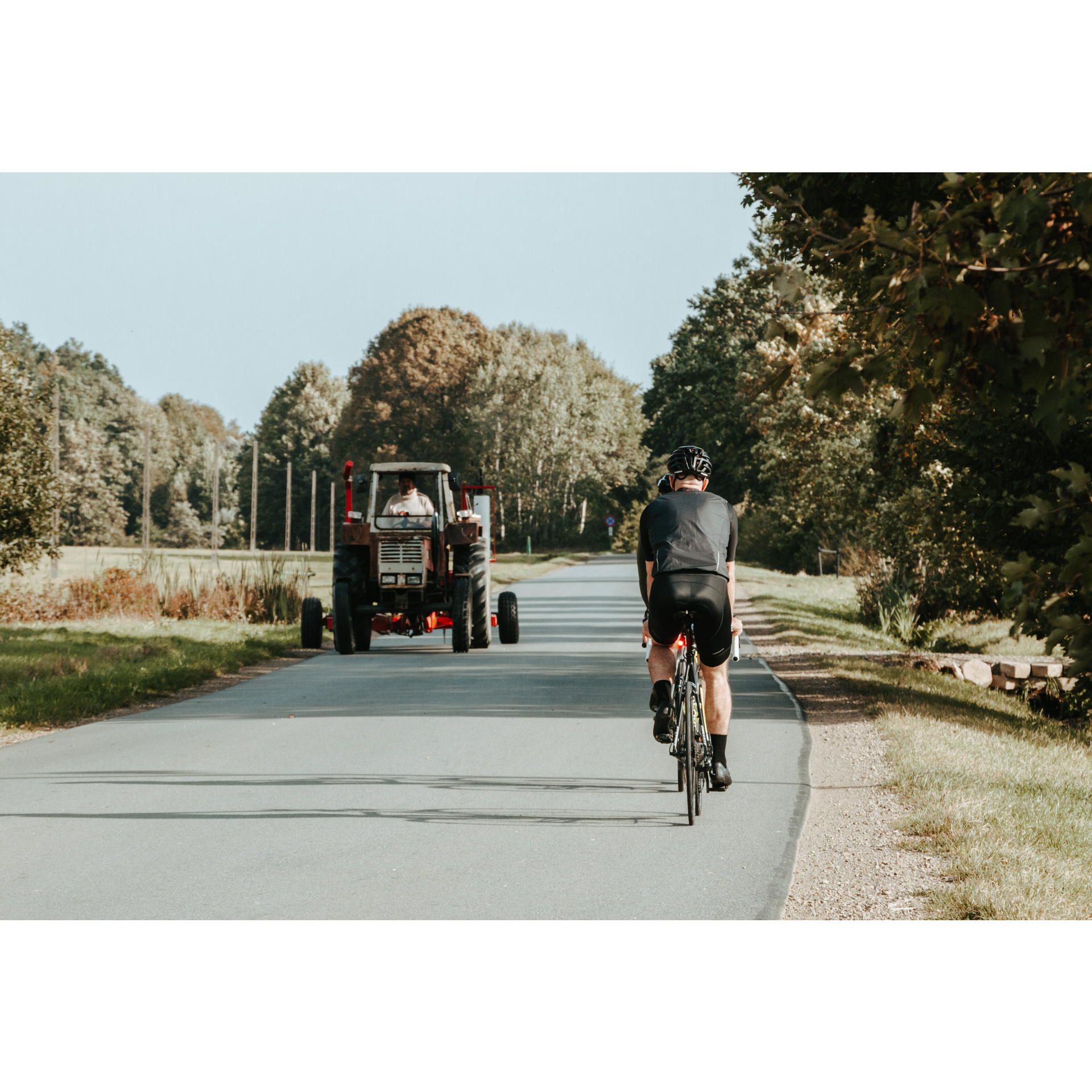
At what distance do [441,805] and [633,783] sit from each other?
1.43m

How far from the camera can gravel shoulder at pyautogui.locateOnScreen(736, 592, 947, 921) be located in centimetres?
532

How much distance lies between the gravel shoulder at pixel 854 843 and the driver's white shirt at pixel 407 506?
22.9 ft

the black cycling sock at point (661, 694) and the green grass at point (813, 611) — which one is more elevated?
the black cycling sock at point (661, 694)

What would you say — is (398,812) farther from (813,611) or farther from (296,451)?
(296,451)

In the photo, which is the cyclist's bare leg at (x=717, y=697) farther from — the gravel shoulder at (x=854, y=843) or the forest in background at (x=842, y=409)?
the forest in background at (x=842, y=409)

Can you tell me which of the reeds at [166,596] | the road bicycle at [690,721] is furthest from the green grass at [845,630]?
the reeds at [166,596]

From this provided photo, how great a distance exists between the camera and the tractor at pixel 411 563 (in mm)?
15766

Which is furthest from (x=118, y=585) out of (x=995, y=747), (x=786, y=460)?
(x=995, y=747)

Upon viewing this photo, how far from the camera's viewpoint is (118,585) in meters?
21.5

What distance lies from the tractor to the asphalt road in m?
3.11

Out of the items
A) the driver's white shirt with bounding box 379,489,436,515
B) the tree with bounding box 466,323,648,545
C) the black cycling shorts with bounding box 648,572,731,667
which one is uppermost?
the tree with bounding box 466,323,648,545

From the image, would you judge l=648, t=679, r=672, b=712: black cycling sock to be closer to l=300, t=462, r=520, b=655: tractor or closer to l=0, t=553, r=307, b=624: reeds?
l=300, t=462, r=520, b=655: tractor

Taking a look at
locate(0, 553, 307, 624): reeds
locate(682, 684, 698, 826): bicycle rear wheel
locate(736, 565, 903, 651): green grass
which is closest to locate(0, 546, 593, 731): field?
locate(0, 553, 307, 624): reeds

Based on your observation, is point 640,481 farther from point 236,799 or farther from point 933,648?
point 236,799
